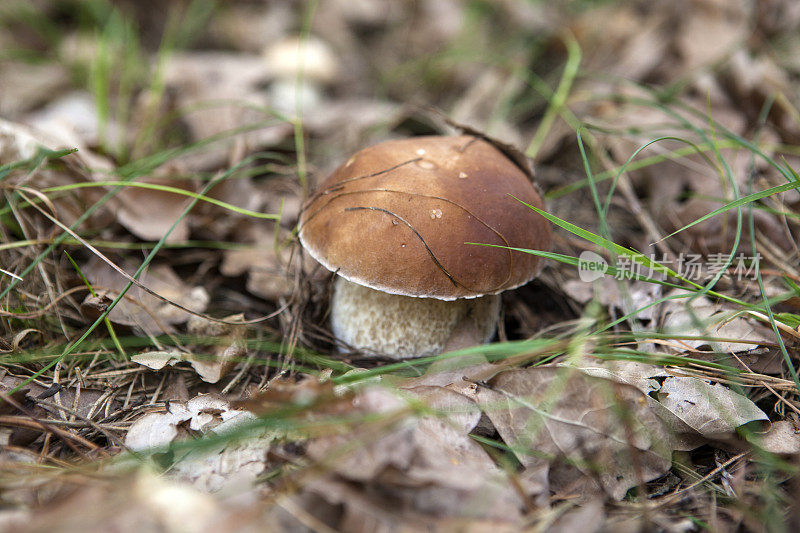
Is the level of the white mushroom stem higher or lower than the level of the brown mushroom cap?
lower

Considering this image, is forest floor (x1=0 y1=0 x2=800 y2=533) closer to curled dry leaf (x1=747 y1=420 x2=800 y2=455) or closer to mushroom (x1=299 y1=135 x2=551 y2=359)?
curled dry leaf (x1=747 y1=420 x2=800 y2=455)

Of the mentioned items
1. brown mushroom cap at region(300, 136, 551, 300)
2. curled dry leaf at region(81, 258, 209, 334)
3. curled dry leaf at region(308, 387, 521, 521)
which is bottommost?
curled dry leaf at region(81, 258, 209, 334)

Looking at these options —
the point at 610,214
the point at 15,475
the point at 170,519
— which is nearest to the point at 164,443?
the point at 15,475

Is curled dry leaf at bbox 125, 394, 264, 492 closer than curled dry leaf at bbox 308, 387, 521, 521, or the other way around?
curled dry leaf at bbox 308, 387, 521, 521

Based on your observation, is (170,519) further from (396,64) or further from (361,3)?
(361,3)

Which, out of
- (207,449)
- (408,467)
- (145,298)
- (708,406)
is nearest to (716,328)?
(708,406)

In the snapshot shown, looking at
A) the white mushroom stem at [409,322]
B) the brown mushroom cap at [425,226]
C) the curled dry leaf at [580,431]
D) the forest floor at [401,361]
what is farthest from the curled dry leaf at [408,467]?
the white mushroom stem at [409,322]

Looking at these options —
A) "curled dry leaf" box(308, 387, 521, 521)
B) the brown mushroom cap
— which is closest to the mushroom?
the brown mushroom cap
